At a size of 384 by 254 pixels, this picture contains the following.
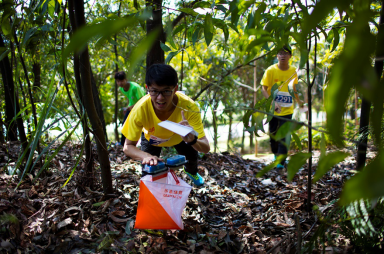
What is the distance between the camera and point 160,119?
2256 millimetres

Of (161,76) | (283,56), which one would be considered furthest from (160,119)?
(283,56)

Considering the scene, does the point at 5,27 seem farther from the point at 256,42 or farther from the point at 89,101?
the point at 256,42

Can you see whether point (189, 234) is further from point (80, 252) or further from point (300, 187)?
point (300, 187)

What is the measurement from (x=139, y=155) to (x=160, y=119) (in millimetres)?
387

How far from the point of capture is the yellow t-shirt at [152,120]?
213 cm

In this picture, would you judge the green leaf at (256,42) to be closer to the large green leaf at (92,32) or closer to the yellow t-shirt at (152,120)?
the large green leaf at (92,32)

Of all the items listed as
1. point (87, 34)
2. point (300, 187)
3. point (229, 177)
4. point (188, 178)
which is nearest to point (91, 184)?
point (188, 178)

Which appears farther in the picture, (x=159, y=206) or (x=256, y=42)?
(x=159, y=206)

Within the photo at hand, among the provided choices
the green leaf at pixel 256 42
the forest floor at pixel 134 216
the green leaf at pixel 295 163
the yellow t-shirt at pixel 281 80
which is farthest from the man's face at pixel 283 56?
the green leaf at pixel 295 163

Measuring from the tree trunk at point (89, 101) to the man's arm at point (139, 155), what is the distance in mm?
174

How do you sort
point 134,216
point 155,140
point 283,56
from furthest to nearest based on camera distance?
1. point 283,56
2. point 155,140
3. point 134,216

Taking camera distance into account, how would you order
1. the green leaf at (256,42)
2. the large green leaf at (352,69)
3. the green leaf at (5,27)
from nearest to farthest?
the large green leaf at (352,69) → the green leaf at (256,42) → the green leaf at (5,27)

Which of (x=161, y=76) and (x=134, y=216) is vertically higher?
(x=161, y=76)

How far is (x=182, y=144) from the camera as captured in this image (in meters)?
2.74
